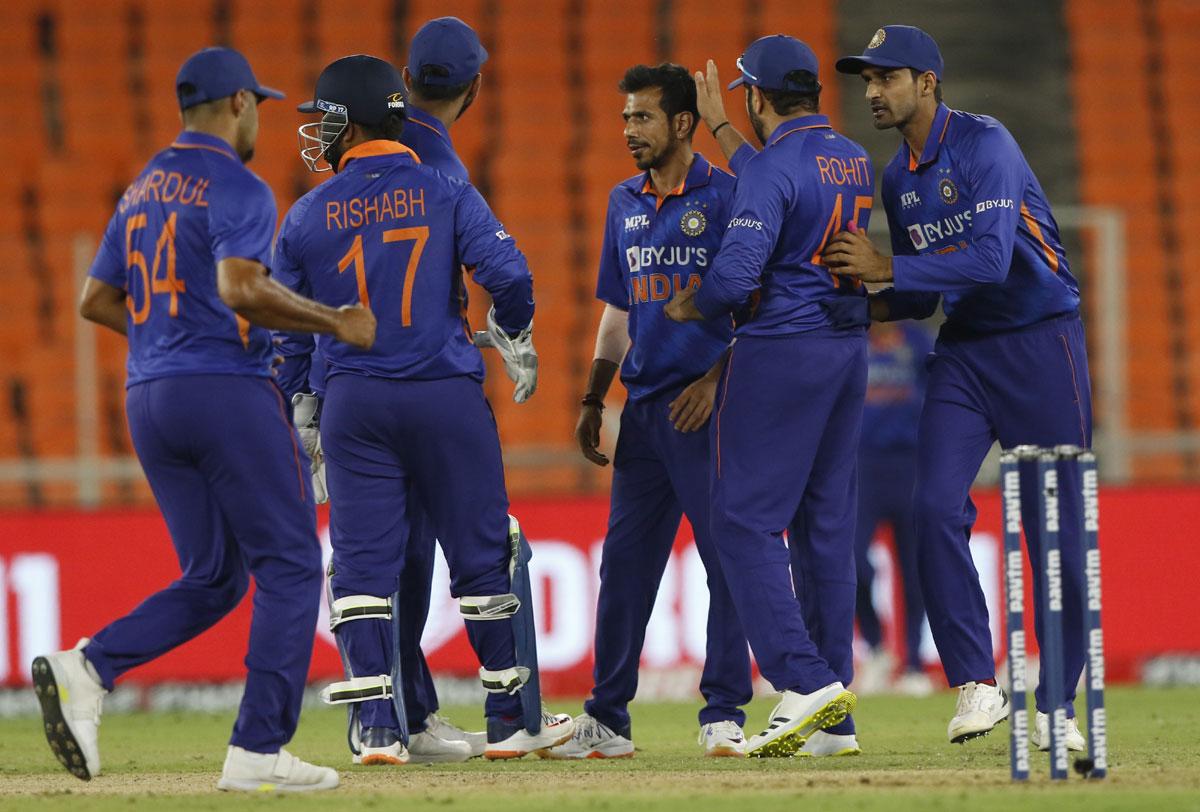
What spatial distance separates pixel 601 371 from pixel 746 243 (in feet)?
3.52

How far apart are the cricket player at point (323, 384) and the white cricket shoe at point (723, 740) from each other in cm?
78

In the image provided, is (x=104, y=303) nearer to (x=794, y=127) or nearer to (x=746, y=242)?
(x=746, y=242)

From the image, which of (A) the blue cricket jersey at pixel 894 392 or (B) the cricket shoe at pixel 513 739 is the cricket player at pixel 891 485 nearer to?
(A) the blue cricket jersey at pixel 894 392

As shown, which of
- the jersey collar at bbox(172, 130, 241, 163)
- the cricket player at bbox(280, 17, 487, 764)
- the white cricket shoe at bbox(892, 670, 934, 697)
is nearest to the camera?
the jersey collar at bbox(172, 130, 241, 163)

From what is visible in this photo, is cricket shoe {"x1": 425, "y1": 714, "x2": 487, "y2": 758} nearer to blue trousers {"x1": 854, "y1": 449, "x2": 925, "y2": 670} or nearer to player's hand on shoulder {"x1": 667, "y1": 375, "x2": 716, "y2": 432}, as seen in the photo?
player's hand on shoulder {"x1": 667, "y1": 375, "x2": 716, "y2": 432}

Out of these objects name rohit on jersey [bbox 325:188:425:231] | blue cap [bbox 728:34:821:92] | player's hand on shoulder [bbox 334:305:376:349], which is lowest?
player's hand on shoulder [bbox 334:305:376:349]

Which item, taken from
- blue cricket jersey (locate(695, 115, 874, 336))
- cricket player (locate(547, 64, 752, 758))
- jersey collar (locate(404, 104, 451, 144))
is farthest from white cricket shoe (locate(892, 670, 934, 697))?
jersey collar (locate(404, 104, 451, 144))

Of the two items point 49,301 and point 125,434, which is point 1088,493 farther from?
point 49,301

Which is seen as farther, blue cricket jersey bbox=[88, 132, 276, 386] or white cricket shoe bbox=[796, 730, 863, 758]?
white cricket shoe bbox=[796, 730, 863, 758]

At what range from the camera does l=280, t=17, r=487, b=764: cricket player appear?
6.23 metres

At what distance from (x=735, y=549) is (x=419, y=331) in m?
1.25

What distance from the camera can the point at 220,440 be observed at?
522 centimetres

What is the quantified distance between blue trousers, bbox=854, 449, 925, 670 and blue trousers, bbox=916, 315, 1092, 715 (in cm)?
335

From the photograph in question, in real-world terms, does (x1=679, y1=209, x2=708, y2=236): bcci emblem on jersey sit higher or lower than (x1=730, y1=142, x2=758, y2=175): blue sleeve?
lower
